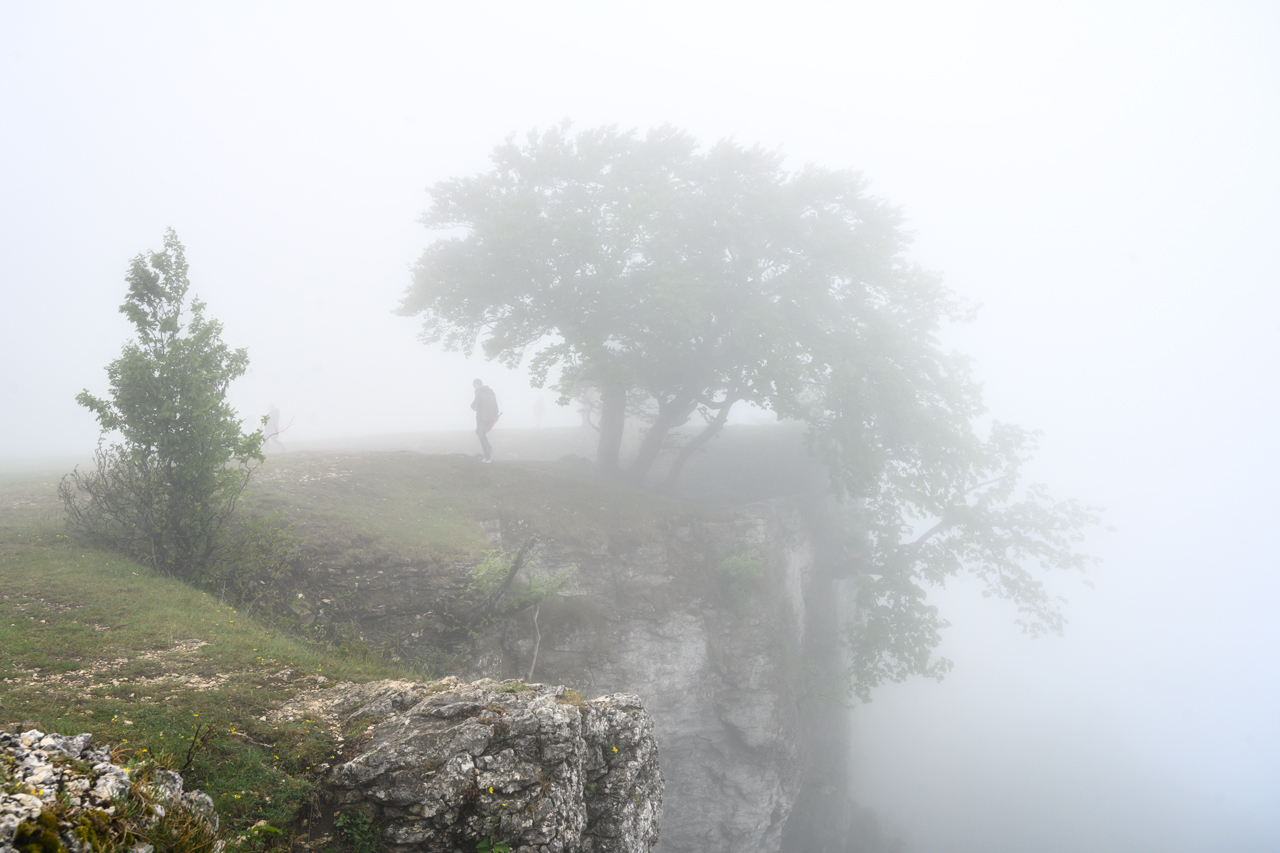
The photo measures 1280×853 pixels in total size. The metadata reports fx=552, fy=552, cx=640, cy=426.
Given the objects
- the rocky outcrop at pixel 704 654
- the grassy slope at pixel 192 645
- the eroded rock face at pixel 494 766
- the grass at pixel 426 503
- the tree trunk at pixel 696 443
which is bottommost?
the rocky outcrop at pixel 704 654

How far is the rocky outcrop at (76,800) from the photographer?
250cm

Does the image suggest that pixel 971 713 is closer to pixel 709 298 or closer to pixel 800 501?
pixel 800 501

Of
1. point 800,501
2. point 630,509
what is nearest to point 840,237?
point 800,501

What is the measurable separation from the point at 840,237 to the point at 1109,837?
55.0 m

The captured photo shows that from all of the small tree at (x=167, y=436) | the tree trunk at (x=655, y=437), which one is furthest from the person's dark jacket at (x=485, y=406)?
the small tree at (x=167, y=436)

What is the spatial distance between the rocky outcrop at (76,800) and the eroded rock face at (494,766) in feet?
6.43

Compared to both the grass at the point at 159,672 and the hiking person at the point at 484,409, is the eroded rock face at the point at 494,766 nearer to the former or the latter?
the grass at the point at 159,672

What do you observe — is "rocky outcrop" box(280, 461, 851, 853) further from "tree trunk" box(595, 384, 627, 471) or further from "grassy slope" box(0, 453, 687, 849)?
"tree trunk" box(595, 384, 627, 471)

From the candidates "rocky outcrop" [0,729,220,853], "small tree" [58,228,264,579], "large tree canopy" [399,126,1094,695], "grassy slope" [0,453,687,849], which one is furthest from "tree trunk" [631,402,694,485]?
"rocky outcrop" [0,729,220,853]

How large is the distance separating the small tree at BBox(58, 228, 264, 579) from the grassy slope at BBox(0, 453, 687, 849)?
70cm

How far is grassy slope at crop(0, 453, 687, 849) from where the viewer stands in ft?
17.0

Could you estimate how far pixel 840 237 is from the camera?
866 inches

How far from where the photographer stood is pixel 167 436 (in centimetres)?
990

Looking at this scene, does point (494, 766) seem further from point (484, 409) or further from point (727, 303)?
point (727, 303)
